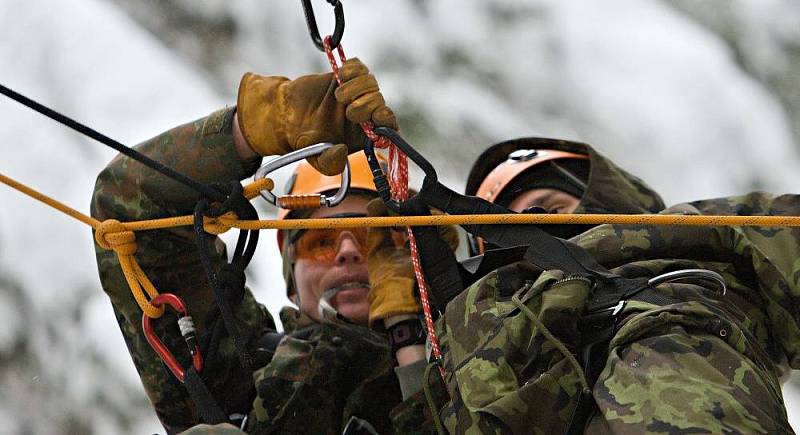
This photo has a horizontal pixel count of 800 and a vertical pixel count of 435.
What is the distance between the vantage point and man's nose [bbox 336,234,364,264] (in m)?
2.47

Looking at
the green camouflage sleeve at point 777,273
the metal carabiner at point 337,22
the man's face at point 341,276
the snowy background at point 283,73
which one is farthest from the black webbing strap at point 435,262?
the snowy background at point 283,73

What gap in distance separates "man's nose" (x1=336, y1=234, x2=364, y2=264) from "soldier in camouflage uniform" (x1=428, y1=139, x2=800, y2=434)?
0.68 metres

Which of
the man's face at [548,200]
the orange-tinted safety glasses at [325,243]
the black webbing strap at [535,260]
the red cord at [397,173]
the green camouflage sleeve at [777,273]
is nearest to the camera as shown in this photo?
the black webbing strap at [535,260]

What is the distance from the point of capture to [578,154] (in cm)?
259

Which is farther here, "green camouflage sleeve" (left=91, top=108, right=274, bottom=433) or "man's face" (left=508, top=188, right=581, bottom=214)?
"man's face" (left=508, top=188, right=581, bottom=214)

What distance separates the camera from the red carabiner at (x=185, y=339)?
2.11 m

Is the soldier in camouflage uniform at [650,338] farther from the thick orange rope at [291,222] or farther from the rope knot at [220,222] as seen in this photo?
the rope knot at [220,222]

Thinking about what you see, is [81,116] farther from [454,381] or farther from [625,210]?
[454,381]

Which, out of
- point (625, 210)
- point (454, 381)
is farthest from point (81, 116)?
point (454, 381)

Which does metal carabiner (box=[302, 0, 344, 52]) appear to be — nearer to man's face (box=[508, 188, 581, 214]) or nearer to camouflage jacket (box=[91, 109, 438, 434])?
camouflage jacket (box=[91, 109, 438, 434])

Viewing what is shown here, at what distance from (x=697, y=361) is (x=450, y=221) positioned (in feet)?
1.62

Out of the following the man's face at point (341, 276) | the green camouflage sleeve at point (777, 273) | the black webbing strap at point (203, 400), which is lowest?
the green camouflage sleeve at point (777, 273)

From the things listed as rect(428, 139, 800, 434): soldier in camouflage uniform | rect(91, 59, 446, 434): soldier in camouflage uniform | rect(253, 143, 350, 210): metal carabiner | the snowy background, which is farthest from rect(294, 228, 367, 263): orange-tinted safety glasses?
the snowy background

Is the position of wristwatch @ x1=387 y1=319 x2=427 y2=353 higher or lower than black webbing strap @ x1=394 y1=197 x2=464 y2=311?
lower
